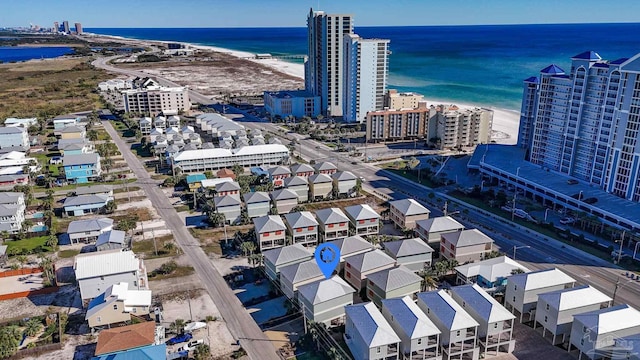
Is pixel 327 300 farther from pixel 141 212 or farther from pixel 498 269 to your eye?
pixel 141 212

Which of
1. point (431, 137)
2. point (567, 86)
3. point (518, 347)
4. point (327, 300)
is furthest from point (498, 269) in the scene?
point (431, 137)

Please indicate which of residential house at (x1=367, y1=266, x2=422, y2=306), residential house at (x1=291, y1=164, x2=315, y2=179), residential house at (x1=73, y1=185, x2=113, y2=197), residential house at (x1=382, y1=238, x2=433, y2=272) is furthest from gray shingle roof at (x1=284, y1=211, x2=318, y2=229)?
residential house at (x1=73, y1=185, x2=113, y2=197)

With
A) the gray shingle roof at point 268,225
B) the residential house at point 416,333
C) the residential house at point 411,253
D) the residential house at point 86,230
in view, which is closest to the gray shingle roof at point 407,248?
the residential house at point 411,253

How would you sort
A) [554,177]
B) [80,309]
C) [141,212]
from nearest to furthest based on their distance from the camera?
[80,309]
[141,212]
[554,177]

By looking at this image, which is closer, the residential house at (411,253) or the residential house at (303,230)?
the residential house at (411,253)

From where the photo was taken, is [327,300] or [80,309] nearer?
[327,300]

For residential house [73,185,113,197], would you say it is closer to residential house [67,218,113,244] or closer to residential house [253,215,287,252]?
residential house [67,218,113,244]

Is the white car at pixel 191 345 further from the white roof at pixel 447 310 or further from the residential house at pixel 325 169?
the residential house at pixel 325 169
